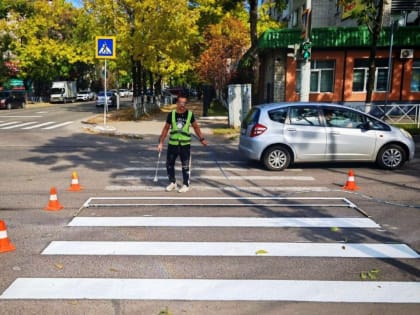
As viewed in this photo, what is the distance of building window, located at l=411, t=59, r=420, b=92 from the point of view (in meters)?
23.8

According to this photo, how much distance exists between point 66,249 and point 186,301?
77.0 inches

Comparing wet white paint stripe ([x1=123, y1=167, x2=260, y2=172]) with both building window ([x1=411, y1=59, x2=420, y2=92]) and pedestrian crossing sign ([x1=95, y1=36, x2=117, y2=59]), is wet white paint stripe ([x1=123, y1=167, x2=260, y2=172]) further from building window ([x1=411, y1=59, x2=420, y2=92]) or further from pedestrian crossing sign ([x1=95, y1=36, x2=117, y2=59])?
building window ([x1=411, y1=59, x2=420, y2=92])

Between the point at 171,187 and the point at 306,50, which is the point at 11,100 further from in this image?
the point at 171,187

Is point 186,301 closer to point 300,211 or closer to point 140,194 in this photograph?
point 300,211

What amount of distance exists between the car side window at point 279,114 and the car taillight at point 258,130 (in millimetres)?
350

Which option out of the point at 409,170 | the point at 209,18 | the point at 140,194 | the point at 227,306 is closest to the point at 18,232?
the point at 140,194

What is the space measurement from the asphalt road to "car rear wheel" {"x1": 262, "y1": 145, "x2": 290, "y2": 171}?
0.42 m

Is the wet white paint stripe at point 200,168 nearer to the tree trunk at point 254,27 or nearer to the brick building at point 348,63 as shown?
the tree trunk at point 254,27

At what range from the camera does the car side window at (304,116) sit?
10070mm

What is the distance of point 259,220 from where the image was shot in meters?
6.14

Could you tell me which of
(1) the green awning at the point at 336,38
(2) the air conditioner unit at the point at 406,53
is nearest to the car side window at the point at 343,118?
(1) the green awning at the point at 336,38

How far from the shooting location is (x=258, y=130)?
393 inches

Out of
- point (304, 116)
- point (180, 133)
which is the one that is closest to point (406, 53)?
point (304, 116)

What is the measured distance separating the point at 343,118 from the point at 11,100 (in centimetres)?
3817
